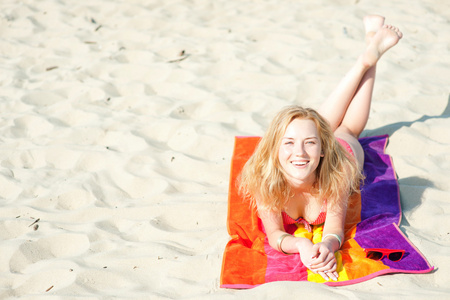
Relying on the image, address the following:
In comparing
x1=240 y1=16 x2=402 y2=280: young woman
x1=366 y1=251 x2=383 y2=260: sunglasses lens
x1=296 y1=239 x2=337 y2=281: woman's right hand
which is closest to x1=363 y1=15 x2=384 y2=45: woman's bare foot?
x1=240 y1=16 x2=402 y2=280: young woman

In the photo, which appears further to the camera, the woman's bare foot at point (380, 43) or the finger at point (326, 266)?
the woman's bare foot at point (380, 43)

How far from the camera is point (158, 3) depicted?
640 centimetres

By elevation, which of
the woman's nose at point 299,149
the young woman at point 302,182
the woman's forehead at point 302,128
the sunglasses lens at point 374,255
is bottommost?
the sunglasses lens at point 374,255

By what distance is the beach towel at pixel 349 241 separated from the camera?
7.47 feet

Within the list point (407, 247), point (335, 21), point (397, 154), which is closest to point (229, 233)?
point (407, 247)

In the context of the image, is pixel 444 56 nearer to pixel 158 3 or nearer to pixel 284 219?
pixel 284 219

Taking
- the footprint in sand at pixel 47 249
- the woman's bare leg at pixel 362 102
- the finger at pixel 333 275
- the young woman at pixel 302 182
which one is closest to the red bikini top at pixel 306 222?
the young woman at pixel 302 182

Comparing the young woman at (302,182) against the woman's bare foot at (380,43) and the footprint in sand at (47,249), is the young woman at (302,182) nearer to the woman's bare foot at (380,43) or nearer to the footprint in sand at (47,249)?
the woman's bare foot at (380,43)

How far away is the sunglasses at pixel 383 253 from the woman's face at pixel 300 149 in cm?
52

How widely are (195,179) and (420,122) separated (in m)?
1.89

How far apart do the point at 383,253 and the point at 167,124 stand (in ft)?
7.15

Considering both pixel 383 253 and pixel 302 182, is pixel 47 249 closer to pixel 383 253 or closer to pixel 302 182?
pixel 302 182

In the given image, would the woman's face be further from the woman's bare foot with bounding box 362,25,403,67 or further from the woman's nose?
the woman's bare foot with bounding box 362,25,403,67

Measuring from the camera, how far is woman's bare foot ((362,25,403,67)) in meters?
3.35
